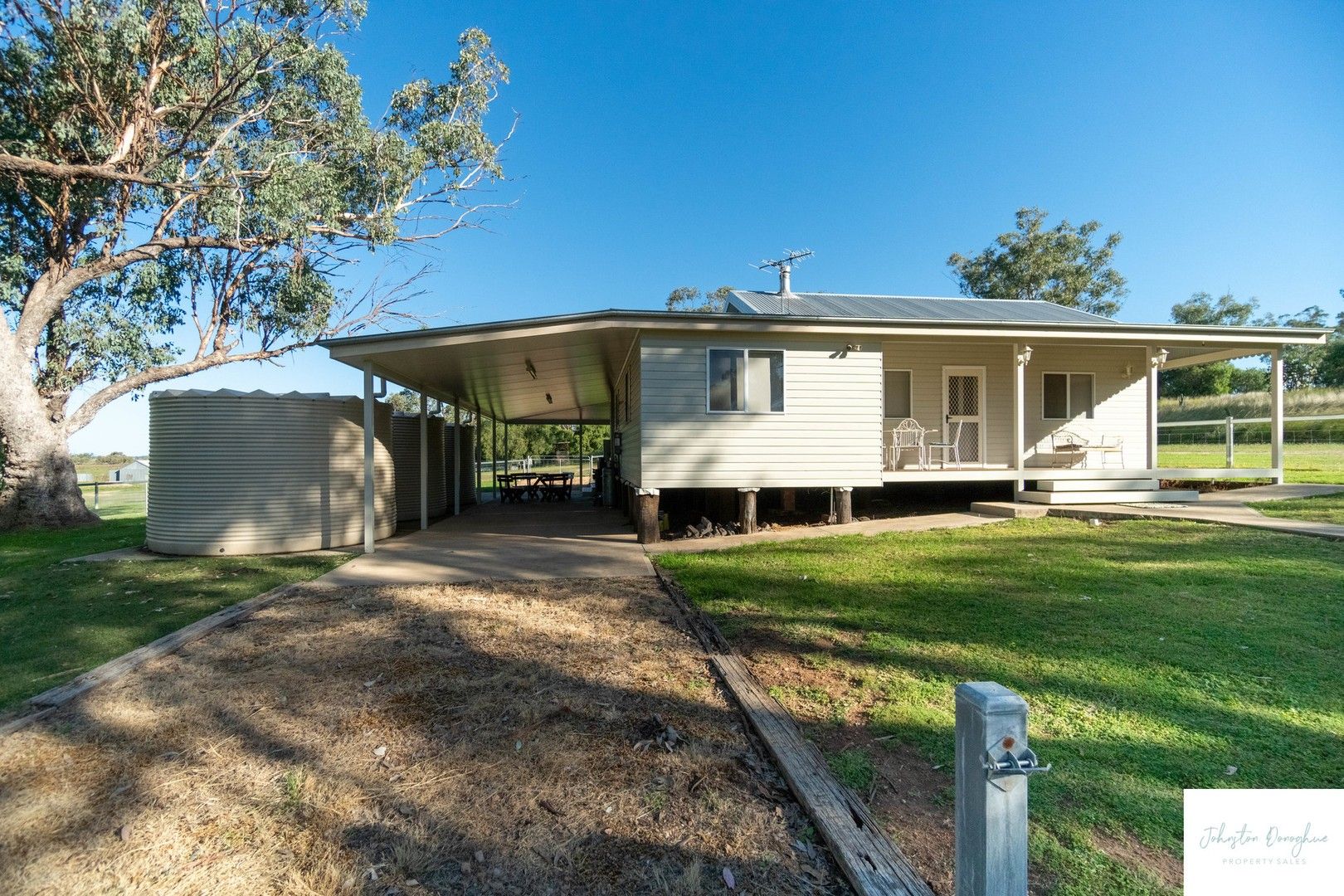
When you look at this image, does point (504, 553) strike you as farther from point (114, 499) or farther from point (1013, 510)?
point (114, 499)

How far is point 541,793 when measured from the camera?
8.00ft

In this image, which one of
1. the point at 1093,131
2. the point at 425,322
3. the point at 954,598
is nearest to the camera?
the point at 954,598

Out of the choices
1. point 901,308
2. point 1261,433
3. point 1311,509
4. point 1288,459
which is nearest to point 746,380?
point 901,308

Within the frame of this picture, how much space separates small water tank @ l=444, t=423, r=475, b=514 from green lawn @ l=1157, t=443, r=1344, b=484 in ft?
61.0

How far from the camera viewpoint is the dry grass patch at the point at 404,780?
202 centimetres

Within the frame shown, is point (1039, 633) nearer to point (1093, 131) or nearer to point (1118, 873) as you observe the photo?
point (1118, 873)

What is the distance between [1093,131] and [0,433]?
28105 millimetres

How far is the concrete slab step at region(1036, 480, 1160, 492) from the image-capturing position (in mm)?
10094

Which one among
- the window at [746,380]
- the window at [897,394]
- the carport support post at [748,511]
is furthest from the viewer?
the window at [897,394]

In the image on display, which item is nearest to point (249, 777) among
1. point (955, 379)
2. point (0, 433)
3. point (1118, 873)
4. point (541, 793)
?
point (541, 793)

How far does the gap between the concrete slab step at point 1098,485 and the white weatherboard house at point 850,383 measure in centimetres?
3

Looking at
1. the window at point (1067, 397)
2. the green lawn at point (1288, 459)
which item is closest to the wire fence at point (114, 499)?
the window at point (1067, 397)

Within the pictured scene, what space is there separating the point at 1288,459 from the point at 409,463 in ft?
80.0

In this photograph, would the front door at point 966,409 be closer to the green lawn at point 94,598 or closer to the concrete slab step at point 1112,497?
the concrete slab step at point 1112,497
